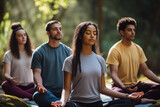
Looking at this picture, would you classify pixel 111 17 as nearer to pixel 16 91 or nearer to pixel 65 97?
pixel 16 91

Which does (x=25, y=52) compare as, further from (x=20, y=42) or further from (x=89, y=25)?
(x=89, y=25)

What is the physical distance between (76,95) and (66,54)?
41.9 inches

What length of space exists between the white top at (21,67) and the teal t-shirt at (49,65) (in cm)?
82

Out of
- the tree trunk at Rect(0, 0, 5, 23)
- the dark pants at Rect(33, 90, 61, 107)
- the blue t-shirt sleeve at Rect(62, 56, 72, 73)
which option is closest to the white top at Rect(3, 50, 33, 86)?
the dark pants at Rect(33, 90, 61, 107)

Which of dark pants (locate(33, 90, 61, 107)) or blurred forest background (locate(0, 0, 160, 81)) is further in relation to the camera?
blurred forest background (locate(0, 0, 160, 81))

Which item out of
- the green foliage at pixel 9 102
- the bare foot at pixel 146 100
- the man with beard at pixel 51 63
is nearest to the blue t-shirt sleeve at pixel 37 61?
the man with beard at pixel 51 63

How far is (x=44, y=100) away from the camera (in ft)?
11.8

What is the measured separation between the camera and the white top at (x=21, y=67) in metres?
4.73

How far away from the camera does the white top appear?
4727 millimetres

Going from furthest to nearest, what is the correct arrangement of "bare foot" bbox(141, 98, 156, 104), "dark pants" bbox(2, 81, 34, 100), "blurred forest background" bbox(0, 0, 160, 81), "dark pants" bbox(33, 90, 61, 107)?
1. "blurred forest background" bbox(0, 0, 160, 81)
2. "dark pants" bbox(2, 81, 34, 100)
3. "bare foot" bbox(141, 98, 156, 104)
4. "dark pants" bbox(33, 90, 61, 107)

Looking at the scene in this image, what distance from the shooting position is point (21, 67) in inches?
186

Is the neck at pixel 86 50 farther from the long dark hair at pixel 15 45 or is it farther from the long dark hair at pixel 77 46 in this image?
the long dark hair at pixel 15 45

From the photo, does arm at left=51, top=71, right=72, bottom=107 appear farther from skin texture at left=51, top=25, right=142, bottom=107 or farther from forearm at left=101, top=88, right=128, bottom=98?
forearm at left=101, top=88, right=128, bottom=98

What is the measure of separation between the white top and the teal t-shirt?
816 mm
